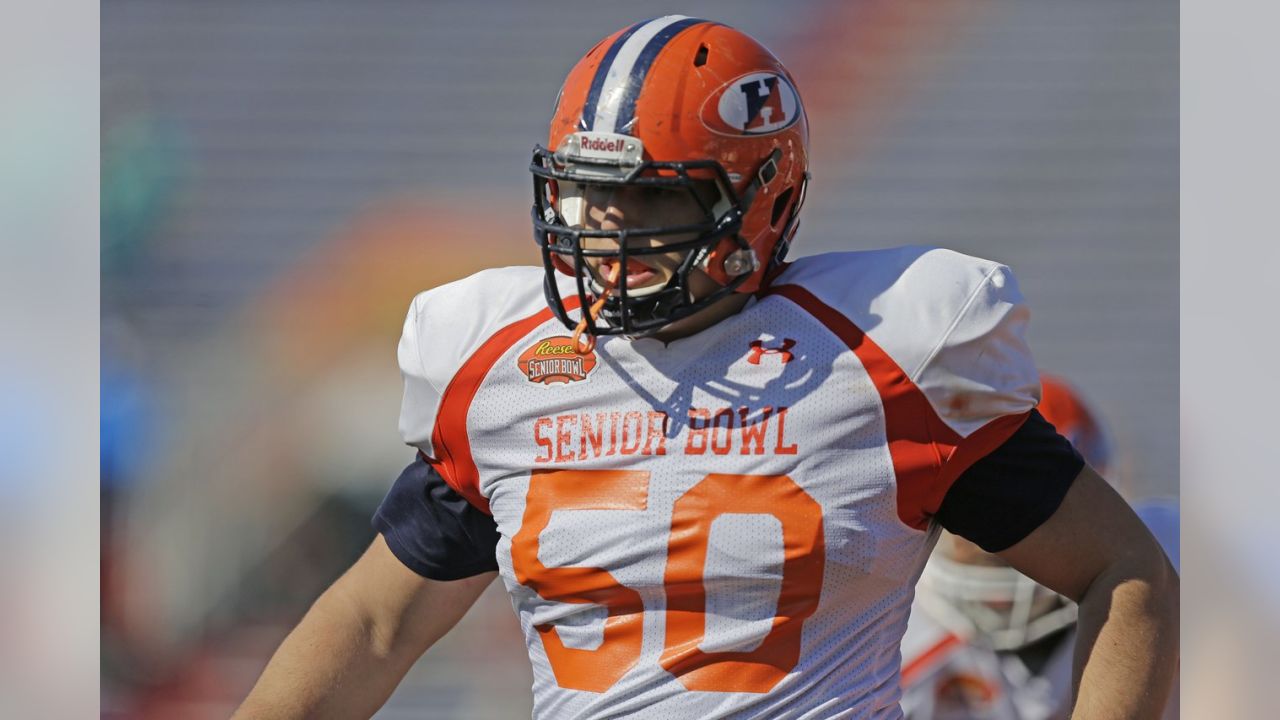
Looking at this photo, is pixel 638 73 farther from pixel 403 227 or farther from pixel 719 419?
pixel 403 227

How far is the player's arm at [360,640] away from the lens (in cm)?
207

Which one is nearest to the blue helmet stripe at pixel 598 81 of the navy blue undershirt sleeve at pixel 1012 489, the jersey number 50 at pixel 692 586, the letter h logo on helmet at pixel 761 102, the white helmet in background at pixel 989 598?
the letter h logo on helmet at pixel 761 102

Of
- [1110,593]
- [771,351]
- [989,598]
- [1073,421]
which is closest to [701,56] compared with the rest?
[771,351]

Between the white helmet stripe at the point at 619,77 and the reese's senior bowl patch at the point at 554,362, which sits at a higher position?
the white helmet stripe at the point at 619,77

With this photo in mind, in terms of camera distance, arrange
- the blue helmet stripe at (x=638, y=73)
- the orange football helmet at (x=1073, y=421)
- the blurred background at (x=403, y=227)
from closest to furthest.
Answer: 1. the blue helmet stripe at (x=638, y=73)
2. the orange football helmet at (x=1073, y=421)
3. the blurred background at (x=403, y=227)

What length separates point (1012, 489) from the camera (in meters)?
1.86

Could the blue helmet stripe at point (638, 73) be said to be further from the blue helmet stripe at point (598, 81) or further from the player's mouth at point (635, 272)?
the player's mouth at point (635, 272)

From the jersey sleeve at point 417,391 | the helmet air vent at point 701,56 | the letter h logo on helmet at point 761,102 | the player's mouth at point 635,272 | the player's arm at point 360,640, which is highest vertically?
the helmet air vent at point 701,56

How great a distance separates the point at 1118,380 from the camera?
592 centimetres

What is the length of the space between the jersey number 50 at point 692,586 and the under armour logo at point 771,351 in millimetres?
158

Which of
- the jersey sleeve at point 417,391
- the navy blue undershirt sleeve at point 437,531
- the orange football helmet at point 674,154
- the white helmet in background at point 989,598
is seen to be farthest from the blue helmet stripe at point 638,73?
the white helmet in background at point 989,598

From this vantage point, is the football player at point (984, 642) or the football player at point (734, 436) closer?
the football player at point (734, 436)

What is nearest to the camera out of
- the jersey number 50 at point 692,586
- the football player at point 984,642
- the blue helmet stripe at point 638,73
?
the jersey number 50 at point 692,586

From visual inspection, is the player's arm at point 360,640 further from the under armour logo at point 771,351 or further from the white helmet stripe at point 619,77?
the white helmet stripe at point 619,77
